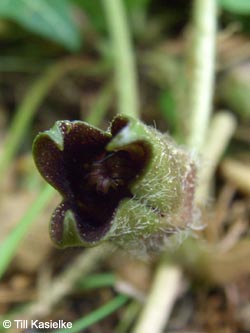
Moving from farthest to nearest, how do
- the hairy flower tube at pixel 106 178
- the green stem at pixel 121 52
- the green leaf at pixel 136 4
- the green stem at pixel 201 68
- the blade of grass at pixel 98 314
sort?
the green leaf at pixel 136 4 < the green stem at pixel 121 52 < the green stem at pixel 201 68 < the blade of grass at pixel 98 314 < the hairy flower tube at pixel 106 178

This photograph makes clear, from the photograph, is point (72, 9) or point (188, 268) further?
point (72, 9)

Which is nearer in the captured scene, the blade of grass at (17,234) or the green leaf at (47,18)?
the blade of grass at (17,234)

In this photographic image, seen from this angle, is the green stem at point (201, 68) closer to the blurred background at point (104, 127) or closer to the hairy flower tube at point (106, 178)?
the blurred background at point (104, 127)

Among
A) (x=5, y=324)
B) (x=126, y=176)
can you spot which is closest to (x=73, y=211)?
(x=126, y=176)

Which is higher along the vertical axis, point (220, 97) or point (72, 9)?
point (72, 9)

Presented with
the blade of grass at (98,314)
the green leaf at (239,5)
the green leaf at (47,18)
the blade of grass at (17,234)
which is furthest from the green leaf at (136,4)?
the blade of grass at (98,314)

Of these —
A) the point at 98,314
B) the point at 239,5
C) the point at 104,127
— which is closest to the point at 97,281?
the point at 98,314

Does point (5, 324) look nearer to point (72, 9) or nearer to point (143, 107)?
point (143, 107)

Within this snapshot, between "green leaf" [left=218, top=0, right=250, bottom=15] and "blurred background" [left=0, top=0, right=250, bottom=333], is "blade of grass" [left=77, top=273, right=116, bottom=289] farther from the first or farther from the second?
"green leaf" [left=218, top=0, right=250, bottom=15]
